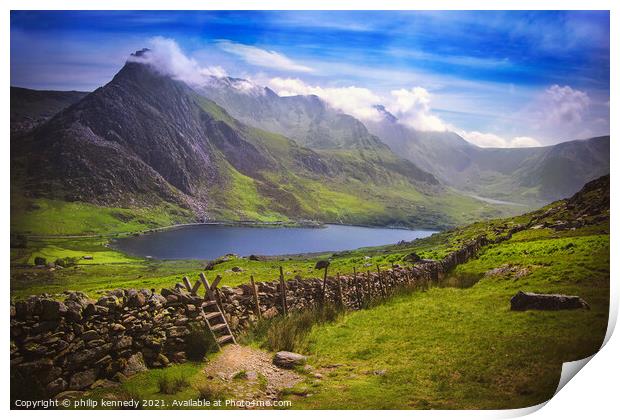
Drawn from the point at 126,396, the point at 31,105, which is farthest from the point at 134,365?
the point at 31,105

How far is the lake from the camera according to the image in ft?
76.6

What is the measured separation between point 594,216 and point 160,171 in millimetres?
19609

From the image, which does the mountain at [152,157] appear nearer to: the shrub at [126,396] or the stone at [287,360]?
the shrub at [126,396]

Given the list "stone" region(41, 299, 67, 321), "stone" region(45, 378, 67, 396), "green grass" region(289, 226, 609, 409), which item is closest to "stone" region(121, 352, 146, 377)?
"stone" region(45, 378, 67, 396)

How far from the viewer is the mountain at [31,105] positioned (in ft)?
50.5

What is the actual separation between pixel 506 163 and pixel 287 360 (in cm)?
1989

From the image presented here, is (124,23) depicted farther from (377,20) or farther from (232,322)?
(232,322)

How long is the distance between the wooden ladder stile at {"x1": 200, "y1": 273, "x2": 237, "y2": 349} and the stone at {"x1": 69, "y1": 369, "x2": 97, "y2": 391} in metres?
2.85

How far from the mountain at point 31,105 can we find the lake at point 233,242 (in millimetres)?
7887

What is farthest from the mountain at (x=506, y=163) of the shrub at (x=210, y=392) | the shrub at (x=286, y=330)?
the shrub at (x=210, y=392)

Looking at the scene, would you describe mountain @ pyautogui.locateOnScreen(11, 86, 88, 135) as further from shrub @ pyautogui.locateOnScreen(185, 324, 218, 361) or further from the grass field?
the grass field

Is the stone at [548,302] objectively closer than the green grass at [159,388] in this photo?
No

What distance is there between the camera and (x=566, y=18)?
14.4 m
